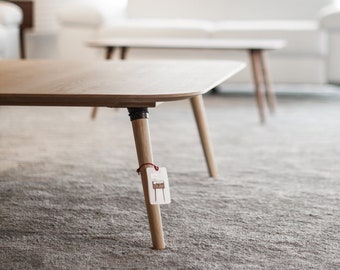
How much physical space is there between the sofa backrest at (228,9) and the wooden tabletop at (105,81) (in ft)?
6.74

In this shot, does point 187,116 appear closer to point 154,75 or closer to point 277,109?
point 277,109

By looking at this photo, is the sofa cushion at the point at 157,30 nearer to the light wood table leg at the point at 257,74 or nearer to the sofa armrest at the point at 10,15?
the sofa armrest at the point at 10,15

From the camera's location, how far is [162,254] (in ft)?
4.37

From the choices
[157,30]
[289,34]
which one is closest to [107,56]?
[157,30]

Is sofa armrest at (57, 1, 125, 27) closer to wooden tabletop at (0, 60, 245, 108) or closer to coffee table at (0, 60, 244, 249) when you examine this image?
wooden tabletop at (0, 60, 245, 108)

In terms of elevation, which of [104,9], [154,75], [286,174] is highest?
[104,9]

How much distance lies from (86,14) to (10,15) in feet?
1.51

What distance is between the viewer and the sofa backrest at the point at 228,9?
403cm

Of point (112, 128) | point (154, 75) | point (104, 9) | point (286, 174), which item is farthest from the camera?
point (104, 9)

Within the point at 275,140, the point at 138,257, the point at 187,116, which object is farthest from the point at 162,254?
the point at 187,116

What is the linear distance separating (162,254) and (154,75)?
56 cm

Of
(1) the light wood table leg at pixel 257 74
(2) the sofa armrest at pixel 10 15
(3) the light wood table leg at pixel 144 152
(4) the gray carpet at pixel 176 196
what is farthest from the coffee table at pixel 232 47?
(3) the light wood table leg at pixel 144 152

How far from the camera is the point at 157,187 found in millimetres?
1365

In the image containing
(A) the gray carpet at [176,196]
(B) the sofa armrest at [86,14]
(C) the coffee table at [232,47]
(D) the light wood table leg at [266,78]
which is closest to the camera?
(A) the gray carpet at [176,196]
